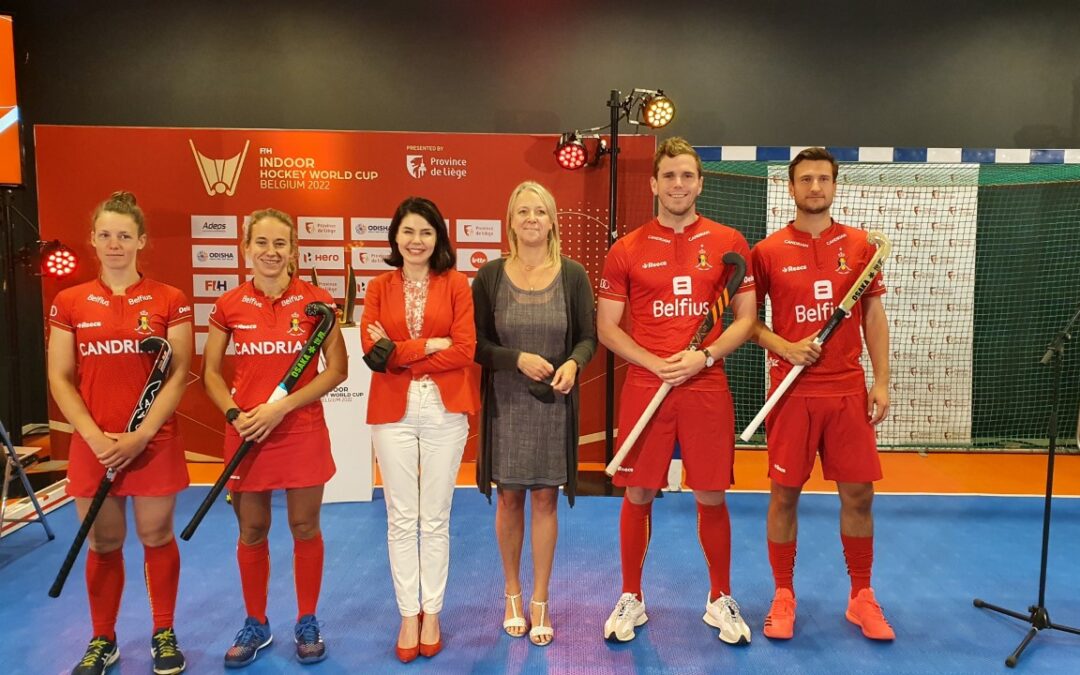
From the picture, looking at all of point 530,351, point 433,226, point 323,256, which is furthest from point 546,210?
point 323,256

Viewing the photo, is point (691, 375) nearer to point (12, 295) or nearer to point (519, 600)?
point (519, 600)

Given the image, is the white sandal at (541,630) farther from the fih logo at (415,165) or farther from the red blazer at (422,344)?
the fih logo at (415,165)

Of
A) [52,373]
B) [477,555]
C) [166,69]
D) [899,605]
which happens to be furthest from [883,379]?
[166,69]

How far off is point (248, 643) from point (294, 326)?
1.22 m

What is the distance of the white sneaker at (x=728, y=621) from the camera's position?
276cm

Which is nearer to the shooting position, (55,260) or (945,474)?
(55,260)

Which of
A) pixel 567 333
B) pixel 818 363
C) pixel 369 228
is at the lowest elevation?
pixel 818 363

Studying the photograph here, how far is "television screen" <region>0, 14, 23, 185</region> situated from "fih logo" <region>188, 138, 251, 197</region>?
1163mm

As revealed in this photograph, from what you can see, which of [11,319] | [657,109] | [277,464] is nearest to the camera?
[277,464]

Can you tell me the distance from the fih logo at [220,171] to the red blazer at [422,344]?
3325 millimetres

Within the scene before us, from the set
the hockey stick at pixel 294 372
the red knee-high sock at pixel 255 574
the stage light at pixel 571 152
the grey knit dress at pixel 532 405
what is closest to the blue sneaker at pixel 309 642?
the red knee-high sock at pixel 255 574

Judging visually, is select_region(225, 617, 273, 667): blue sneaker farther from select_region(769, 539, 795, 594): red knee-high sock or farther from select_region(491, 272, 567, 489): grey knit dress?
select_region(769, 539, 795, 594): red knee-high sock

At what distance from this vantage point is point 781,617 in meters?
2.85

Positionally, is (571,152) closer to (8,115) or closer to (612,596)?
(612,596)
